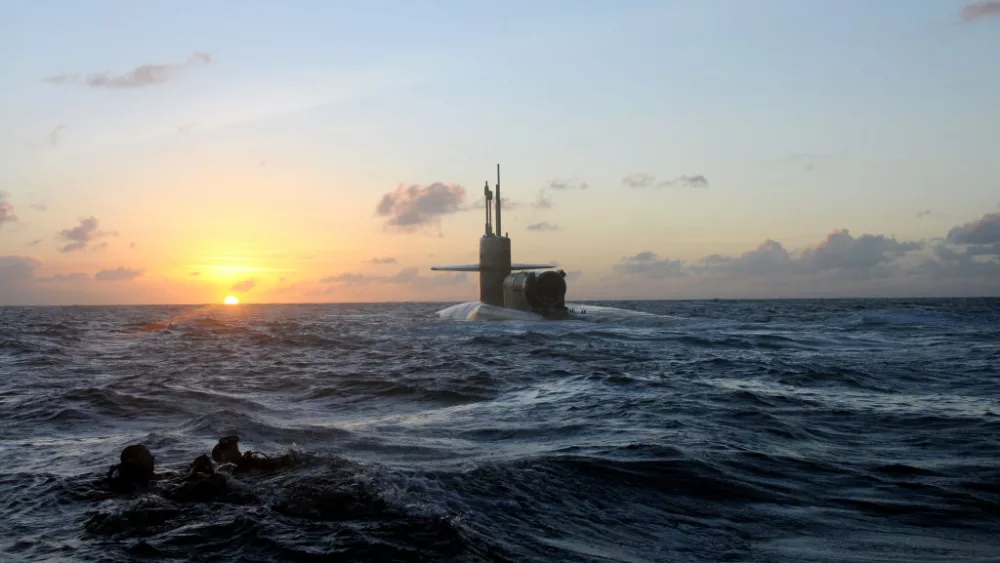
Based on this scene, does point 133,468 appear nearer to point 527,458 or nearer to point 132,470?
point 132,470

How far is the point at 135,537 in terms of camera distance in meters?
6.95

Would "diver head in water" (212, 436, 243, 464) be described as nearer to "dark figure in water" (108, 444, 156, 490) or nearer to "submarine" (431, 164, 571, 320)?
"dark figure in water" (108, 444, 156, 490)

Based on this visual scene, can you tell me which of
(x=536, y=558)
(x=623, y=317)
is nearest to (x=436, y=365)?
(x=536, y=558)

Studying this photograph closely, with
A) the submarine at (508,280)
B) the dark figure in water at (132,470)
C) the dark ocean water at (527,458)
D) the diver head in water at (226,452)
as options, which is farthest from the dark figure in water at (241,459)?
the submarine at (508,280)

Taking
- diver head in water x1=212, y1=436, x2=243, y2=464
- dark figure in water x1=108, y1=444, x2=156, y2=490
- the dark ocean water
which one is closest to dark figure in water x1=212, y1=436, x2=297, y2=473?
diver head in water x1=212, y1=436, x2=243, y2=464

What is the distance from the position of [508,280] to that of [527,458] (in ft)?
142

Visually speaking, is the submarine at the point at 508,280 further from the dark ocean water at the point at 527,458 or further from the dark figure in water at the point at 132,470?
the dark figure in water at the point at 132,470

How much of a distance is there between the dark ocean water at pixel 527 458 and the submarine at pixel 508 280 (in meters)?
24.9

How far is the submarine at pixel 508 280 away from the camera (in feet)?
163

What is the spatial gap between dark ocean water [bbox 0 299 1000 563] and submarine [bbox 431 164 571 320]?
2493 cm

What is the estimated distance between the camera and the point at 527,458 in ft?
34.9

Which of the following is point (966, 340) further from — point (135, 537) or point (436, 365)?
point (135, 537)

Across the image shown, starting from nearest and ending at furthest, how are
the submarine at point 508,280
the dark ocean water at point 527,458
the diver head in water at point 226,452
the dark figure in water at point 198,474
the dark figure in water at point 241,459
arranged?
the dark ocean water at point 527,458
the dark figure in water at point 198,474
the dark figure in water at point 241,459
the diver head in water at point 226,452
the submarine at point 508,280

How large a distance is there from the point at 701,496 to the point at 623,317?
138ft
